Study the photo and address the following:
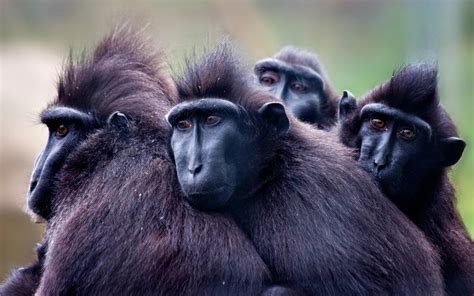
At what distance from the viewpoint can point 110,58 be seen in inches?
249

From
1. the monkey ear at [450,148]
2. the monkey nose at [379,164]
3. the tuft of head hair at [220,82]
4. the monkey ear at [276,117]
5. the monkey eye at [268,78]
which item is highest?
the tuft of head hair at [220,82]

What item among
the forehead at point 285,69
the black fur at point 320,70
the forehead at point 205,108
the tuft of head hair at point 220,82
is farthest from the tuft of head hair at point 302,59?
the forehead at point 205,108

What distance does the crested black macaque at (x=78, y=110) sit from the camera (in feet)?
19.4

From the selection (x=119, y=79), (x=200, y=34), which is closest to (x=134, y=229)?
(x=119, y=79)

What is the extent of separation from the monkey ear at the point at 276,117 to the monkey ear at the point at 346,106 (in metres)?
0.93

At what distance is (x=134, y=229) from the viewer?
528 centimetres

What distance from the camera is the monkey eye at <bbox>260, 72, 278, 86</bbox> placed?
24.8ft

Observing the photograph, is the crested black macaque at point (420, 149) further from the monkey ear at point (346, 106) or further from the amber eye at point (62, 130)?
the amber eye at point (62, 130)

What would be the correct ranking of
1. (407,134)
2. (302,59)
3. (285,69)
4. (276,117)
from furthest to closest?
(302,59), (285,69), (407,134), (276,117)

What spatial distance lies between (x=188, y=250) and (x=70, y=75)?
5.47ft

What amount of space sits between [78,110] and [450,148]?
247 cm

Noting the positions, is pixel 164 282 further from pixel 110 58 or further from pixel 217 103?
pixel 110 58

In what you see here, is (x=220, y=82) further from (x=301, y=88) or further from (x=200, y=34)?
(x=200, y=34)

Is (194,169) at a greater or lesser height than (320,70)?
greater
